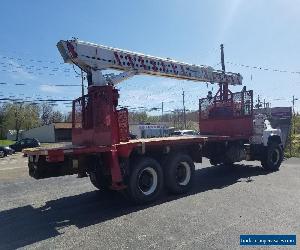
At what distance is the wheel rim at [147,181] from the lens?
9.55 meters

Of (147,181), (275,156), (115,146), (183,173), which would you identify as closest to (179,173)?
(183,173)

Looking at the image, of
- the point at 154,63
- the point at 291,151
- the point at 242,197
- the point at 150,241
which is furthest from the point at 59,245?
the point at 291,151

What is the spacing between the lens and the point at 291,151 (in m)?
22.4

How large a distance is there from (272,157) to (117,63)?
7.81m

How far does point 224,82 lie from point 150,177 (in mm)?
7040

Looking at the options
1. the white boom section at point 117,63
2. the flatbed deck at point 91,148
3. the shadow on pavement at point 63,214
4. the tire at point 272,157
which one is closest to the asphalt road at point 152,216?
the shadow on pavement at point 63,214

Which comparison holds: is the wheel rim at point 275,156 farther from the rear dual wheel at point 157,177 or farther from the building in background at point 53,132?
the building in background at point 53,132

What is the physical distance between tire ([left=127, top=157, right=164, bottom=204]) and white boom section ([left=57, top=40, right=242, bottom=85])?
2543mm

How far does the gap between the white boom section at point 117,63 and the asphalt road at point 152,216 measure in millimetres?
3560

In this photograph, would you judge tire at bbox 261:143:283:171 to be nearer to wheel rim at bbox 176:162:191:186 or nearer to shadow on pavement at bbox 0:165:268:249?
shadow on pavement at bbox 0:165:268:249

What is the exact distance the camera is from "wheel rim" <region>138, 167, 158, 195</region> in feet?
31.3

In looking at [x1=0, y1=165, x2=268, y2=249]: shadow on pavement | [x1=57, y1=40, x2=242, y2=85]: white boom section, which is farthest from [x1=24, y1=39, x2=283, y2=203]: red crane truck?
[x1=0, y1=165, x2=268, y2=249]: shadow on pavement

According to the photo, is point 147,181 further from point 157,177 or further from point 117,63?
point 117,63

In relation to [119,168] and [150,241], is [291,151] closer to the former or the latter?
[119,168]
